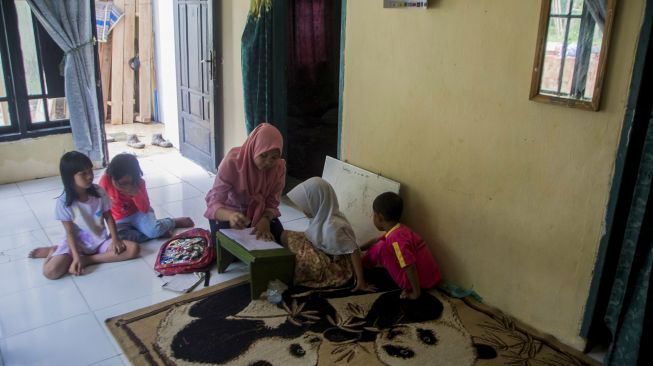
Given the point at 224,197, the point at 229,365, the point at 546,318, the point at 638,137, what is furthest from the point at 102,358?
the point at 638,137

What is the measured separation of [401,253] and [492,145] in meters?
0.69

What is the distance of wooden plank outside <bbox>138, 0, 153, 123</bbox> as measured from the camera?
6.21 m

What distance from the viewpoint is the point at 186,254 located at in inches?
118

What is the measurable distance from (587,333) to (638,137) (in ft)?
2.84

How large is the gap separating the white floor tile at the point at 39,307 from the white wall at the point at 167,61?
2934 mm

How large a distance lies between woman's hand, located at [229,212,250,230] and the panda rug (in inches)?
13.6

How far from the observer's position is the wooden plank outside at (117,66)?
624cm

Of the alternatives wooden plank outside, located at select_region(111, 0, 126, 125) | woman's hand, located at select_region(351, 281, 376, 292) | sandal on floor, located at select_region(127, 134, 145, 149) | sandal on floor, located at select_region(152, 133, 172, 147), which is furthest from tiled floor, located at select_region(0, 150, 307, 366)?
wooden plank outside, located at select_region(111, 0, 126, 125)

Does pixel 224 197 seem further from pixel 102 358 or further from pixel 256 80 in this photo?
pixel 256 80

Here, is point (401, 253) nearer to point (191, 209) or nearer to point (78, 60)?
point (191, 209)

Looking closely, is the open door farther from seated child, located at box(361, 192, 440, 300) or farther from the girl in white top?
seated child, located at box(361, 192, 440, 300)

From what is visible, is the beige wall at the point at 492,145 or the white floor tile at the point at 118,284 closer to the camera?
the beige wall at the point at 492,145

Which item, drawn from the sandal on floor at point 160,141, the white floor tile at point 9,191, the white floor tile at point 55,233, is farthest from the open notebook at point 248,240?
the sandal on floor at point 160,141

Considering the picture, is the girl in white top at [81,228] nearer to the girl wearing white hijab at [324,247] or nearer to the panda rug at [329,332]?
the panda rug at [329,332]
